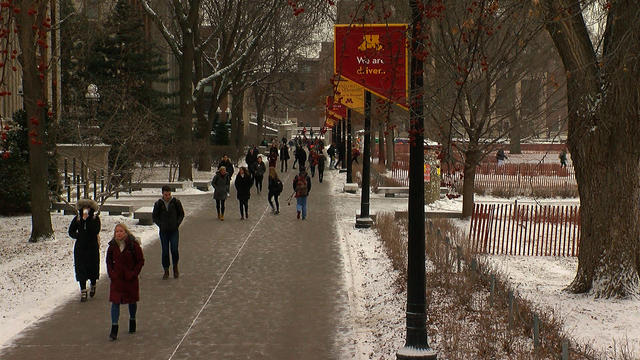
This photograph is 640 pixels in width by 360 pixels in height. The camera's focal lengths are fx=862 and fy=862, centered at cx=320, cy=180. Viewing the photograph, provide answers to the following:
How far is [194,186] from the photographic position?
3388 cm

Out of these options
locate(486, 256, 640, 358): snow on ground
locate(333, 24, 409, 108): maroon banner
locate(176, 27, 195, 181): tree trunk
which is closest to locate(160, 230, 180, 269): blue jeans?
locate(333, 24, 409, 108): maroon banner

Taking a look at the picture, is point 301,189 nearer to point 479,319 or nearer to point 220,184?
point 220,184

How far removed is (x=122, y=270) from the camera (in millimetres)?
10484

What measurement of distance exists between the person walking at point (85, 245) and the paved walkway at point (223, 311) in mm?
402

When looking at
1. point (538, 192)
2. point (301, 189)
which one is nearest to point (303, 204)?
point (301, 189)

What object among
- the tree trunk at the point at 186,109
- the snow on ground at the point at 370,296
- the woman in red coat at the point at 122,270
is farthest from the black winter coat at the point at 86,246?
the tree trunk at the point at 186,109

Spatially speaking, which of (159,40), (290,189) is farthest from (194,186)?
(159,40)

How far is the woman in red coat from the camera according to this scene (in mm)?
10398

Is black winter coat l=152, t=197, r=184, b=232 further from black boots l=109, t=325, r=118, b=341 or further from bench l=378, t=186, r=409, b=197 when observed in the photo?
bench l=378, t=186, r=409, b=197

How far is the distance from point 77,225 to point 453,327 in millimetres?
5794

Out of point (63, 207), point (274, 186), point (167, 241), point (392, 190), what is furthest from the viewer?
point (392, 190)

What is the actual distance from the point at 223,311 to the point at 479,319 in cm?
367

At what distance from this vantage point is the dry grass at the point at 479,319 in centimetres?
908

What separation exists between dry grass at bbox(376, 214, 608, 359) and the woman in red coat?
145 inches
